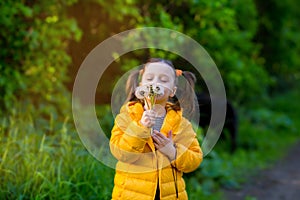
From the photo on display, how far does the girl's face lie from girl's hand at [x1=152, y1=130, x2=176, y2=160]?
185 mm

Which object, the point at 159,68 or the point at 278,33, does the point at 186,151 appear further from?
the point at 278,33

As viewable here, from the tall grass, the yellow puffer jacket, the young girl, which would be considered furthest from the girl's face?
the tall grass

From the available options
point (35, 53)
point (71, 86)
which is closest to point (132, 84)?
point (35, 53)

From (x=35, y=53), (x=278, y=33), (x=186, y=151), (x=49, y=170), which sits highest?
(x=278, y=33)

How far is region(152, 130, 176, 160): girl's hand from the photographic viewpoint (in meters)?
2.44

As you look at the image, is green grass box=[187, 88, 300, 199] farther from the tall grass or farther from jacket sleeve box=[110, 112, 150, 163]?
jacket sleeve box=[110, 112, 150, 163]

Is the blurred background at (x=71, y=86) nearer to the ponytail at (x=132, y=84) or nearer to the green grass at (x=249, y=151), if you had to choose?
the green grass at (x=249, y=151)

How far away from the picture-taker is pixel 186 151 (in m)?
2.50

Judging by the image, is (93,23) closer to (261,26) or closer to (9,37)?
(9,37)

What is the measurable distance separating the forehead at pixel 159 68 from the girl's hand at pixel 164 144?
301 mm

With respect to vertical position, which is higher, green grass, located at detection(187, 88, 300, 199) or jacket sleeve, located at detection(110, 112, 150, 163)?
green grass, located at detection(187, 88, 300, 199)

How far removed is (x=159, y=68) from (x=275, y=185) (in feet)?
10.6

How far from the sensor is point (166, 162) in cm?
248

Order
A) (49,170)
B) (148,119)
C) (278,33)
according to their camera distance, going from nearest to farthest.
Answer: (148,119) < (49,170) < (278,33)
